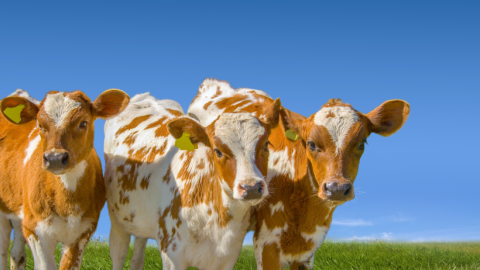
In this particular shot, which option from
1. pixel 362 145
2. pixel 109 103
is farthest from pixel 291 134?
pixel 109 103

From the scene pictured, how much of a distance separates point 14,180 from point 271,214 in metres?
4.47

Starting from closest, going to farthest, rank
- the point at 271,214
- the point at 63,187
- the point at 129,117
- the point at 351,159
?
1. the point at 351,159
2. the point at 271,214
3. the point at 63,187
4. the point at 129,117

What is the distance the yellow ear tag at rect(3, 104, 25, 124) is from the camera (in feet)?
22.5

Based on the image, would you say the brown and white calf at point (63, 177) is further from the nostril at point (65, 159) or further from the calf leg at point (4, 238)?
the calf leg at point (4, 238)

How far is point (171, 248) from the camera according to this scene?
19.0ft

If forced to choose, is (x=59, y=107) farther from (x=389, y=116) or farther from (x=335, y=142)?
(x=389, y=116)

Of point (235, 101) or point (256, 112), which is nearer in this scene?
point (256, 112)

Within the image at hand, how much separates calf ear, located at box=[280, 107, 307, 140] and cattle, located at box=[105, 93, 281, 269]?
128 mm

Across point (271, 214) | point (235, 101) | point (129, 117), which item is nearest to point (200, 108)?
point (235, 101)

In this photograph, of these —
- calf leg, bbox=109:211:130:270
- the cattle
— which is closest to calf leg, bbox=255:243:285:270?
the cattle

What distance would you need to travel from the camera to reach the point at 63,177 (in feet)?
21.2

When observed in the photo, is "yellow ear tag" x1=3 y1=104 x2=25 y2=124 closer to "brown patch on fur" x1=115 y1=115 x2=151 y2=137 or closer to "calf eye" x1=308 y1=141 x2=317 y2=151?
A: "brown patch on fur" x1=115 y1=115 x2=151 y2=137

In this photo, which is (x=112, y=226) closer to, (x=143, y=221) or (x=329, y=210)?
(x=143, y=221)

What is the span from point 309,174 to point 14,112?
4.50 metres
